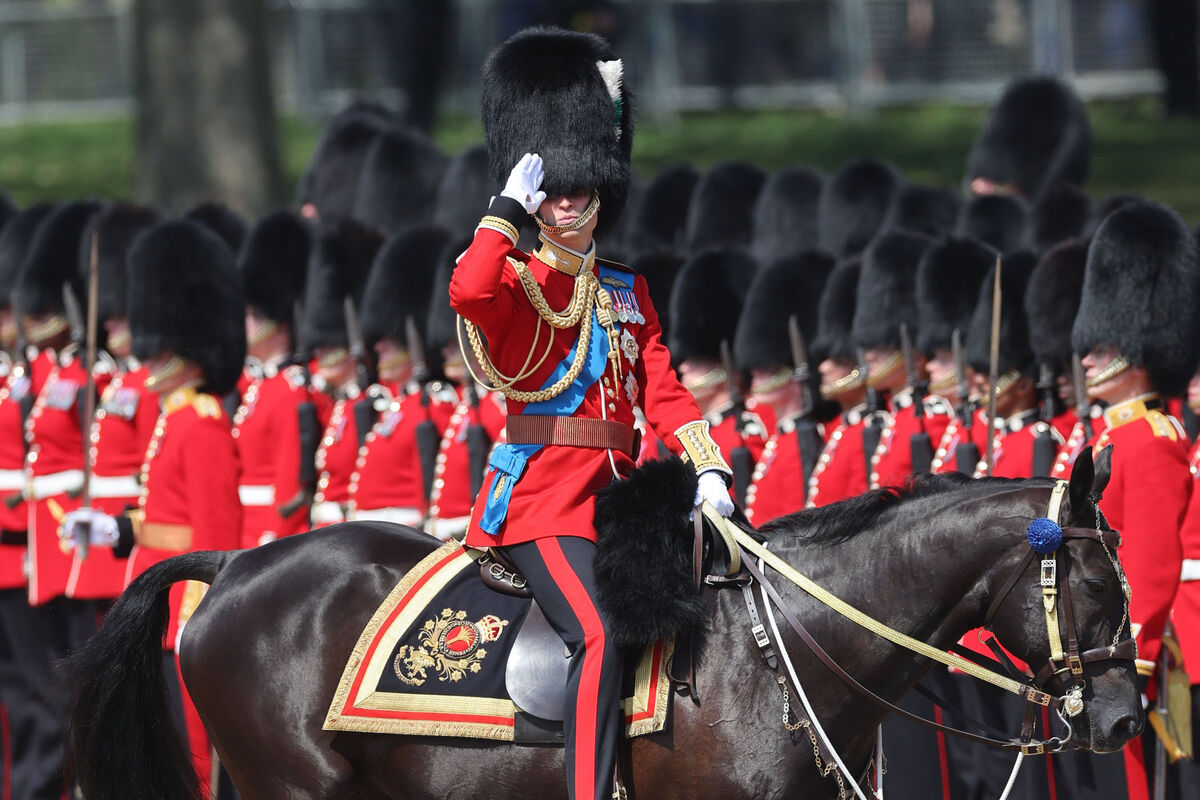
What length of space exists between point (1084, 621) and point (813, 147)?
12.2 m

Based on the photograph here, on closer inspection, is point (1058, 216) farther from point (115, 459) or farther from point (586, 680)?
point (586, 680)

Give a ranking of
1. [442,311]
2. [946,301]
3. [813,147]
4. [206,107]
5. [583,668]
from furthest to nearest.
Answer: [813,147]
[206,107]
[442,311]
[946,301]
[583,668]

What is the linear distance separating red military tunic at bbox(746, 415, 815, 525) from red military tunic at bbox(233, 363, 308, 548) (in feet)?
6.41

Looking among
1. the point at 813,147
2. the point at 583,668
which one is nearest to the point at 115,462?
the point at 583,668

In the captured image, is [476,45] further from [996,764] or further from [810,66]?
[996,764]

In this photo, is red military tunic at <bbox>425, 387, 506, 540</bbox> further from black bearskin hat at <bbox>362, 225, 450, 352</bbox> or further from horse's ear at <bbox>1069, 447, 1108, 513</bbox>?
horse's ear at <bbox>1069, 447, 1108, 513</bbox>

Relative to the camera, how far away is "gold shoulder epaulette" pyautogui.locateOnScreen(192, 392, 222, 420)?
640 centimetres

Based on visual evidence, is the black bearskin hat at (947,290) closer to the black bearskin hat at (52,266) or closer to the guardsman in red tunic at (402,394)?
the guardsman in red tunic at (402,394)

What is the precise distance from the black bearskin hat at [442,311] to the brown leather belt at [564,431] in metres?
3.05

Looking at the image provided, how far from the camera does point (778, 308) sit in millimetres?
7180

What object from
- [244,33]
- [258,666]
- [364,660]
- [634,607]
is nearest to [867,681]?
[634,607]

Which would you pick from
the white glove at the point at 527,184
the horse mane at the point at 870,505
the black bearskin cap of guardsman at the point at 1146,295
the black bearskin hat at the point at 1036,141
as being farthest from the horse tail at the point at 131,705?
the black bearskin hat at the point at 1036,141

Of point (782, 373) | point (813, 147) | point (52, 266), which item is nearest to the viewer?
point (782, 373)

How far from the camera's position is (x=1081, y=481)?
157 inches
